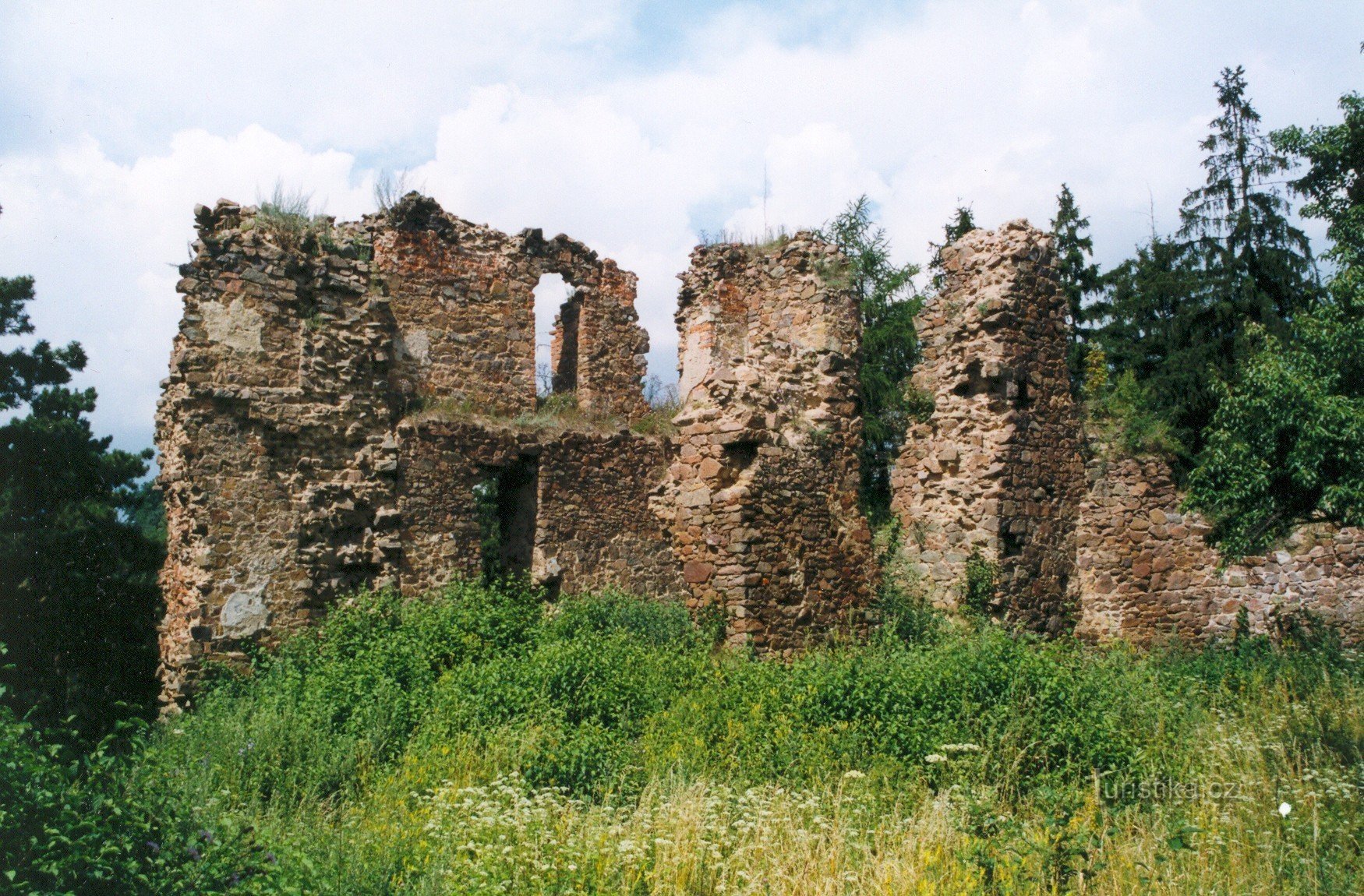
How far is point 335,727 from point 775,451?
15.4 ft

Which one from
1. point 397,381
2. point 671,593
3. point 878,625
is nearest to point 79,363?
point 397,381

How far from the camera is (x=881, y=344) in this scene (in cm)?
2430

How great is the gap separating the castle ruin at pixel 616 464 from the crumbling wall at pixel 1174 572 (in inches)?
1.4

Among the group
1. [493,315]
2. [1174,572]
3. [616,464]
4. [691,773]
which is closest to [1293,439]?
[1174,572]

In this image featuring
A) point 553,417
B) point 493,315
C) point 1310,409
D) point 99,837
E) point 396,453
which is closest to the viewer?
point 99,837

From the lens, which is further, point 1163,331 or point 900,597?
point 1163,331

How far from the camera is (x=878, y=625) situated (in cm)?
1057

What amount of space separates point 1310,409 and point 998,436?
125 inches

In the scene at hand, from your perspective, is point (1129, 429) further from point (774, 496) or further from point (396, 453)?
point (396, 453)

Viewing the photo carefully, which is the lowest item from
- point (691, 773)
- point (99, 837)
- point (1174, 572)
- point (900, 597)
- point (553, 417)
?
point (691, 773)

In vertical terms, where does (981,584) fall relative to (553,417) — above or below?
below

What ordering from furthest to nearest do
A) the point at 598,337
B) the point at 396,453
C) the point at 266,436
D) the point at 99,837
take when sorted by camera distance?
the point at 598,337 → the point at 396,453 → the point at 266,436 → the point at 99,837

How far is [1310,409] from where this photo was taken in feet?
28.3

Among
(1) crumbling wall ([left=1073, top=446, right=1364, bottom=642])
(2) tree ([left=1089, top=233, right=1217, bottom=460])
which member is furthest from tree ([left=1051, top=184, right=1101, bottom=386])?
(1) crumbling wall ([left=1073, top=446, right=1364, bottom=642])
